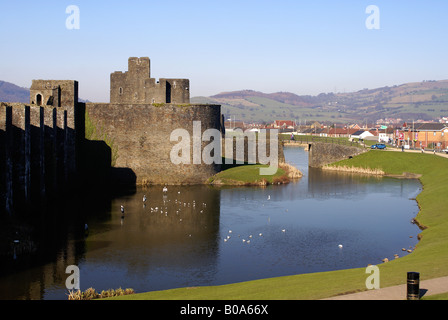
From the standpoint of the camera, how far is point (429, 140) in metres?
114

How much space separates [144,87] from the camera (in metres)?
73.4

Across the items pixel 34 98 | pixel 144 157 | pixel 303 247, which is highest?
pixel 34 98

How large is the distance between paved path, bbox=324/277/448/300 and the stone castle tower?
179 feet

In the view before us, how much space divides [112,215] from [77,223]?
4067 millimetres

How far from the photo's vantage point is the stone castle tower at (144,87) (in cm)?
7244

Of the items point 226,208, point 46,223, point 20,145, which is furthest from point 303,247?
point 20,145

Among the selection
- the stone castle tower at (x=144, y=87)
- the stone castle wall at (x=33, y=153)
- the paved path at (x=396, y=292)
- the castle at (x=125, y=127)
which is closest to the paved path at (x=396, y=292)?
the paved path at (x=396, y=292)

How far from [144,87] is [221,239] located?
→ 4001cm

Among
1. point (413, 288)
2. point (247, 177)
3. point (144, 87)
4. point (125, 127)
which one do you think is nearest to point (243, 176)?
point (247, 177)

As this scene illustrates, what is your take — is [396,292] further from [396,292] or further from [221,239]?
[221,239]

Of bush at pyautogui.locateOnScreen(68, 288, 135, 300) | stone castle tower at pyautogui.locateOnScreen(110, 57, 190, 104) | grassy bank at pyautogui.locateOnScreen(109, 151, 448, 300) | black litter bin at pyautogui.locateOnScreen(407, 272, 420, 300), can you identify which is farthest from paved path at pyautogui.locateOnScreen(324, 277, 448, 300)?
stone castle tower at pyautogui.locateOnScreen(110, 57, 190, 104)

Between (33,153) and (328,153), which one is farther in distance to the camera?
(328,153)

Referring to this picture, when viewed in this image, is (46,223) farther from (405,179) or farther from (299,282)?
(405,179)

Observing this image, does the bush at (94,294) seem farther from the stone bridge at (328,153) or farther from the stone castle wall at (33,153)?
the stone bridge at (328,153)
